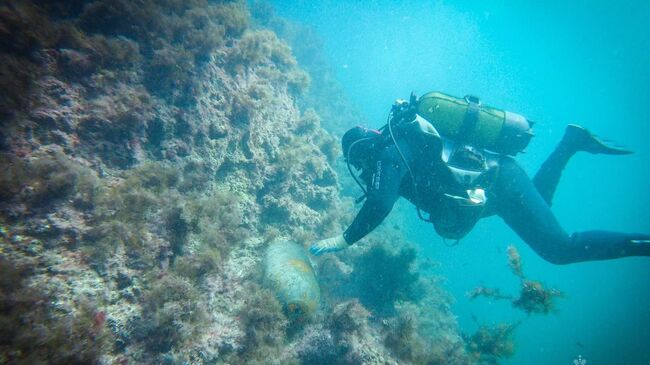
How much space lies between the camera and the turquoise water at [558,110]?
117 ft

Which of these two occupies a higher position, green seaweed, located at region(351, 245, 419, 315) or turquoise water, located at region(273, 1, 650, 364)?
turquoise water, located at region(273, 1, 650, 364)

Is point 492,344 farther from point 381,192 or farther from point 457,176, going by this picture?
point 381,192

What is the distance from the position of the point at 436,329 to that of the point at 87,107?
471 inches

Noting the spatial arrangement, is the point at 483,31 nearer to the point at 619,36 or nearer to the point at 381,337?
the point at 619,36

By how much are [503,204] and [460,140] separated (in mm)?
1652

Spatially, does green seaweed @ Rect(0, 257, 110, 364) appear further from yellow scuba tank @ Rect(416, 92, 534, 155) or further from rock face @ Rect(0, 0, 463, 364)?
yellow scuba tank @ Rect(416, 92, 534, 155)

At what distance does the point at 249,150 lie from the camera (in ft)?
21.8

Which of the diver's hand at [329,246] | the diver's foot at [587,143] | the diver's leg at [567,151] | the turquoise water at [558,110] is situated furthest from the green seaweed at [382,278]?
the turquoise water at [558,110]

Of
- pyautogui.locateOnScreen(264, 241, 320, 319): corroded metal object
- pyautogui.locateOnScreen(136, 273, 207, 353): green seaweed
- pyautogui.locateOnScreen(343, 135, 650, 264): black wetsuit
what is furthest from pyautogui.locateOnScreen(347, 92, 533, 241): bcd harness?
pyautogui.locateOnScreen(136, 273, 207, 353): green seaweed

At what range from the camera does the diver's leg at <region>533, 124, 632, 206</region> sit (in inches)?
237

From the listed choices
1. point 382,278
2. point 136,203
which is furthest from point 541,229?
point 136,203

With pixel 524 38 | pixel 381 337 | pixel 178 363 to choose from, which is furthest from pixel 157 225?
pixel 524 38

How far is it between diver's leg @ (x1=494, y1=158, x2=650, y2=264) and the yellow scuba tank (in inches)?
17.9

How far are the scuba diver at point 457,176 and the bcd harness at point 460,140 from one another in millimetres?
16
